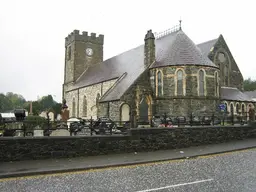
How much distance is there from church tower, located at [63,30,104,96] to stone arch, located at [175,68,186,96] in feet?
81.2

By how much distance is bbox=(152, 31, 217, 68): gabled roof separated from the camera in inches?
1053

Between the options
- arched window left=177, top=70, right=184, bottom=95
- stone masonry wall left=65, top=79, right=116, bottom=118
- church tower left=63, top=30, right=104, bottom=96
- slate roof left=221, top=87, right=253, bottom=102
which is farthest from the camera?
church tower left=63, top=30, right=104, bottom=96

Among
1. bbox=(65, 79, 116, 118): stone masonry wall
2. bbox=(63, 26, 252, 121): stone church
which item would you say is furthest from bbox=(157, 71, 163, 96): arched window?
bbox=(65, 79, 116, 118): stone masonry wall

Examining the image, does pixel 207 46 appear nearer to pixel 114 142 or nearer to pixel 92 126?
pixel 92 126

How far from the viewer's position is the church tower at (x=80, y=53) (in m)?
47.6

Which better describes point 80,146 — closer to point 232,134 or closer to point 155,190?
point 155,190

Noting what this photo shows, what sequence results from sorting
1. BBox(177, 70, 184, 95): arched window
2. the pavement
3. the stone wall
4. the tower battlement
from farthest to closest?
1. the tower battlement
2. the stone wall
3. BBox(177, 70, 184, 95): arched window
4. the pavement

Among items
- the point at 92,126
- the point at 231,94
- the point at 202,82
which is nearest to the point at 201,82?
the point at 202,82

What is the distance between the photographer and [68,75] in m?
49.6

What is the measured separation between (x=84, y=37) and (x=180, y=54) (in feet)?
84.5

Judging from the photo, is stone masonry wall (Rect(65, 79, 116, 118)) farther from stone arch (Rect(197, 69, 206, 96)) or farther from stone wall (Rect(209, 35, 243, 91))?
stone wall (Rect(209, 35, 243, 91))

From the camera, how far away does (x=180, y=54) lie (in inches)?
1084

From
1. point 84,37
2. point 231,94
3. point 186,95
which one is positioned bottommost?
point 186,95

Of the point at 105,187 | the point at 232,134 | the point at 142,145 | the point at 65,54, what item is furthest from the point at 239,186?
the point at 65,54
